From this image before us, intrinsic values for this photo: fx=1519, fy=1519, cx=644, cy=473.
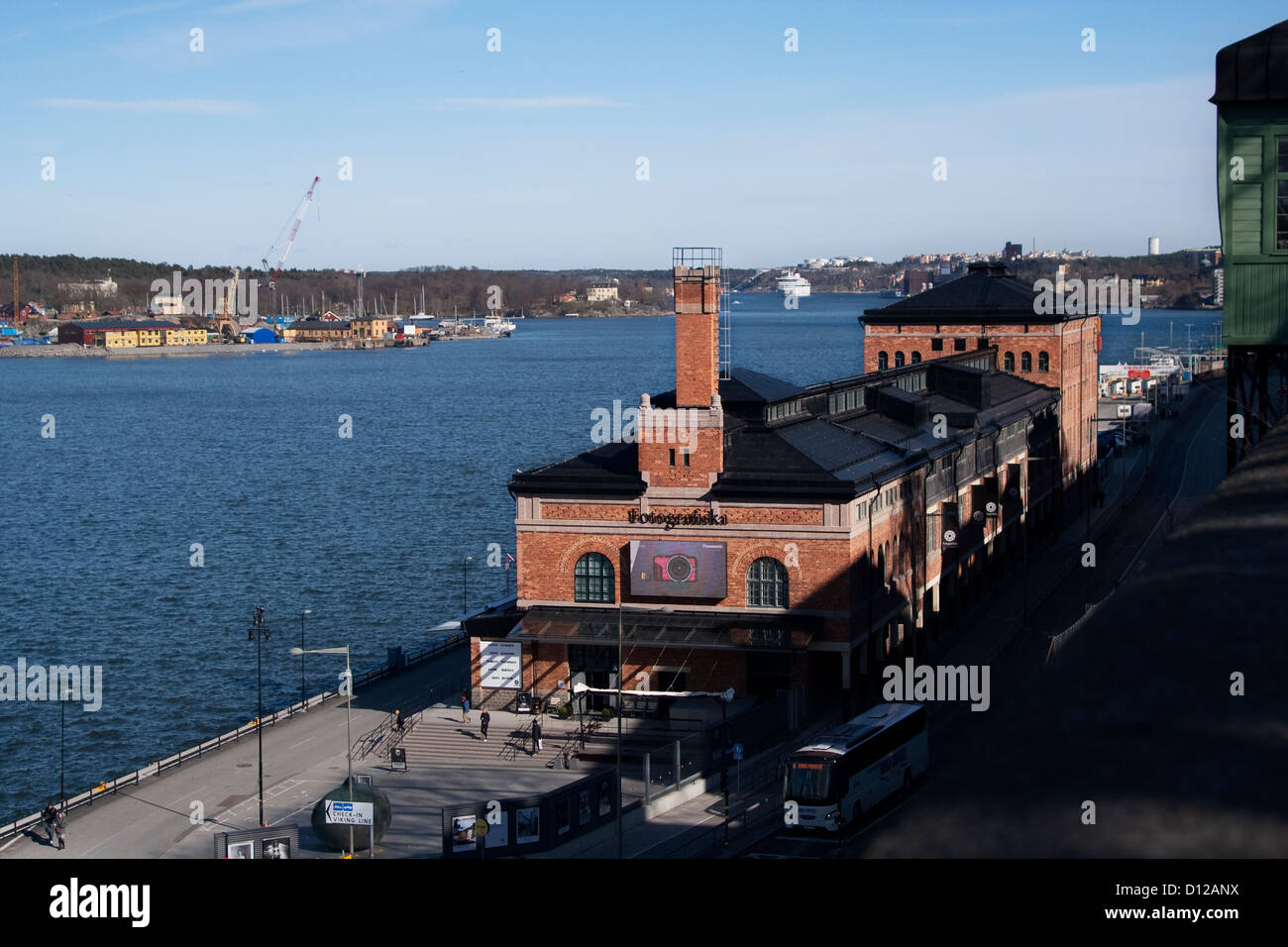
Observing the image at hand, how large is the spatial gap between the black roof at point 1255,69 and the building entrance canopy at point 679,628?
1588 cm

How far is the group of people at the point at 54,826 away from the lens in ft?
102

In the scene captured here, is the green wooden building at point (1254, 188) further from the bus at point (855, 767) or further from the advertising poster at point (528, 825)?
the advertising poster at point (528, 825)

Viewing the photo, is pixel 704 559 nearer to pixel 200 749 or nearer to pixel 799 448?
pixel 799 448

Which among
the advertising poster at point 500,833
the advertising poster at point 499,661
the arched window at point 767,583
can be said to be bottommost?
the advertising poster at point 500,833

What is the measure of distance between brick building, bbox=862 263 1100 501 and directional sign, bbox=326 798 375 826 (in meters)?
46.8

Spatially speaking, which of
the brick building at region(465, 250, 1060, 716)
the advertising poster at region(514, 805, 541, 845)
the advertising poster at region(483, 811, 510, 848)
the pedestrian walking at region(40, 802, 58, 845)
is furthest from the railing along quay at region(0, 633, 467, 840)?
the advertising poster at region(514, 805, 541, 845)

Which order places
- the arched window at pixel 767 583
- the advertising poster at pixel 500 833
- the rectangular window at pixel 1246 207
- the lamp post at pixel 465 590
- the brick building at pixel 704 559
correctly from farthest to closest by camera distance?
the lamp post at pixel 465 590
the arched window at pixel 767 583
the brick building at pixel 704 559
the advertising poster at pixel 500 833
the rectangular window at pixel 1246 207

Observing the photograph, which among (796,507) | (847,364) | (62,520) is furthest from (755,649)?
(847,364)

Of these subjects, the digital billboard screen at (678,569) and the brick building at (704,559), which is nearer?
the brick building at (704,559)

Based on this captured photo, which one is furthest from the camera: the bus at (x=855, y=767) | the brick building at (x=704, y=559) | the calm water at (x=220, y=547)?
the calm water at (x=220, y=547)

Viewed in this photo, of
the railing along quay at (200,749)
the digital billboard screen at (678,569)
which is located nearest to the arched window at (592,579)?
the digital billboard screen at (678,569)

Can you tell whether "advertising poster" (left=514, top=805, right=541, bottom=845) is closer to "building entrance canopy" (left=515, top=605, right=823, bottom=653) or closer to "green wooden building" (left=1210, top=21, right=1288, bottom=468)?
"building entrance canopy" (left=515, top=605, right=823, bottom=653)

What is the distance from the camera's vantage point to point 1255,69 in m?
27.9

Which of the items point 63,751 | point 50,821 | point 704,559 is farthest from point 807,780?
point 63,751
